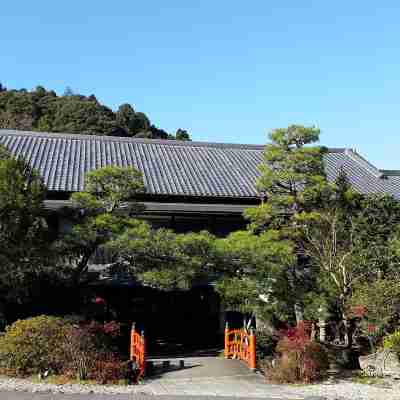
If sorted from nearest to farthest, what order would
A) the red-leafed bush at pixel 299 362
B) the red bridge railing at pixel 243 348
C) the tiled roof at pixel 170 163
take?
the red-leafed bush at pixel 299 362 → the red bridge railing at pixel 243 348 → the tiled roof at pixel 170 163

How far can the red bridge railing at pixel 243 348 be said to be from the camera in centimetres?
1329

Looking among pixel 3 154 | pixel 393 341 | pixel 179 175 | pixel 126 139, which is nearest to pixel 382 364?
pixel 393 341

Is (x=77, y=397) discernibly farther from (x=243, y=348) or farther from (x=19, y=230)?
(x=243, y=348)

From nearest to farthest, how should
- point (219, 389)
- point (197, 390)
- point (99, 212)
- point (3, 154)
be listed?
point (197, 390) < point (219, 389) < point (3, 154) < point (99, 212)

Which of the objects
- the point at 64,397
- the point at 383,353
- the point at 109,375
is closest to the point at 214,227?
the point at 383,353

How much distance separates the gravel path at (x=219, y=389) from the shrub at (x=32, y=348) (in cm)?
44

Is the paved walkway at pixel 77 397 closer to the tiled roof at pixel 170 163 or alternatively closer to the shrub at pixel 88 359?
the shrub at pixel 88 359

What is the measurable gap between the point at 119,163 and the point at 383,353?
461 inches

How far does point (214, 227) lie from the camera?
1805 centimetres

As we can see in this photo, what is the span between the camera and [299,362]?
1196cm

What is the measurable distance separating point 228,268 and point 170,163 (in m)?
9.69

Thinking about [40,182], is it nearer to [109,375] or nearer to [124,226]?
[124,226]

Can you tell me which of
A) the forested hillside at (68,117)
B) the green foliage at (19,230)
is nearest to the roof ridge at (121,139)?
the green foliage at (19,230)

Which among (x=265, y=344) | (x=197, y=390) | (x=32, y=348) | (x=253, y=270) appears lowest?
(x=197, y=390)
